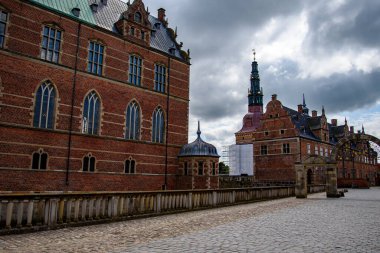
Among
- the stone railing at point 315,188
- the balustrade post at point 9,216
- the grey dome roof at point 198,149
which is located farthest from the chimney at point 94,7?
the stone railing at point 315,188

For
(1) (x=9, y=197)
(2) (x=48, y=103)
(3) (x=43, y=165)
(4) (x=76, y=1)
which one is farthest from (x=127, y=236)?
(4) (x=76, y=1)

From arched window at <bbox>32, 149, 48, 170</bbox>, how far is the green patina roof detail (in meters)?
9.81

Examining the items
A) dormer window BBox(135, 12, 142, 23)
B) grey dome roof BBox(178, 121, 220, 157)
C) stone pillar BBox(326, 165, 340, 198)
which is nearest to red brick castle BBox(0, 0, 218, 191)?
dormer window BBox(135, 12, 142, 23)

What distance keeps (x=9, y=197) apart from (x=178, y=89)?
21791 mm

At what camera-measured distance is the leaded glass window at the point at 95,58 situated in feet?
72.8

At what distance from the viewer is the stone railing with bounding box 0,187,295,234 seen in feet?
25.1

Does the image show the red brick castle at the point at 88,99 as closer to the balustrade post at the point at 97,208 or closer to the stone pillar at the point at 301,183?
the stone pillar at the point at 301,183

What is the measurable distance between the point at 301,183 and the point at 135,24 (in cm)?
1842

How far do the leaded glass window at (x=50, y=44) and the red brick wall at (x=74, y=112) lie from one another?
0.33 metres

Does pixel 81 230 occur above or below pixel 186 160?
below

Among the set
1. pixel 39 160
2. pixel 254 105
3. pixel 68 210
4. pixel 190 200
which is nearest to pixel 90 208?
pixel 68 210

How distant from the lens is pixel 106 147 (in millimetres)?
22156

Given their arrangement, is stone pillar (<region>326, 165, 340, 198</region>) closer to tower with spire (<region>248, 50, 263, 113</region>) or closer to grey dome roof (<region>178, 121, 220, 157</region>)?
grey dome roof (<region>178, 121, 220, 157</region>)

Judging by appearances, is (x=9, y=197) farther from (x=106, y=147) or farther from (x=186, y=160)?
(x=186, y=160)
